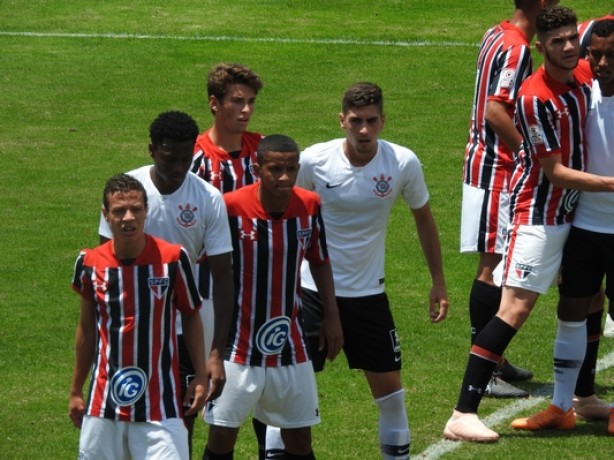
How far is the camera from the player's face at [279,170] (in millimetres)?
7000

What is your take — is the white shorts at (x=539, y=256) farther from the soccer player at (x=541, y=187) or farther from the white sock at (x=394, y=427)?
the white sock at (x=394, y=427)

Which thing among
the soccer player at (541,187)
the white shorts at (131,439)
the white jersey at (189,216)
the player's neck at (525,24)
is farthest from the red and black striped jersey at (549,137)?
the white shorts at (131,439)

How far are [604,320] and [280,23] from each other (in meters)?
12.0

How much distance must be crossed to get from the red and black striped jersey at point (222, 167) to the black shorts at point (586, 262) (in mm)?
1899

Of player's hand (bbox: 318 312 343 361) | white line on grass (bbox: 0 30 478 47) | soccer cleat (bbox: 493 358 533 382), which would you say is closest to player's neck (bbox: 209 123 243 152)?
player's hand (bbox: 318 312 343 361)

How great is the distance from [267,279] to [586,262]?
85.2 inches

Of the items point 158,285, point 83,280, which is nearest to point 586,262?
point 158,285

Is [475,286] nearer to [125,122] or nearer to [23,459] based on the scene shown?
[23,459]

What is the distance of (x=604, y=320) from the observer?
10664 mm

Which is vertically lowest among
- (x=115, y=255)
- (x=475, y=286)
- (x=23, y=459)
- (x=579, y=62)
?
(x=23, y=459)

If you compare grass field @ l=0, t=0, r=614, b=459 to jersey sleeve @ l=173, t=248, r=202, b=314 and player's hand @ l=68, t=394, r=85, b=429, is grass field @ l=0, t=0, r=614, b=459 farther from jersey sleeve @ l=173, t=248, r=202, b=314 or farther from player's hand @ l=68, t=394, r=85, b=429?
jersey sleeve @ l=173, t=248, r=202, b=314

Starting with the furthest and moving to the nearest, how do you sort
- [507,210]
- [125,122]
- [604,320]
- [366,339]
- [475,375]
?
[125,122] → [604,320] → [507,210] → [475,375] → [366,339]

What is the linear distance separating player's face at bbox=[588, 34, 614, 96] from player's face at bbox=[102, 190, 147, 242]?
2.99 meters

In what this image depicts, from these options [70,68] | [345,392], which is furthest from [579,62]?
[70,68]
